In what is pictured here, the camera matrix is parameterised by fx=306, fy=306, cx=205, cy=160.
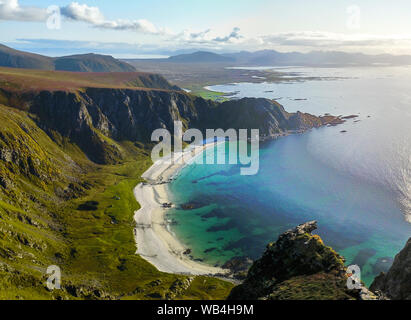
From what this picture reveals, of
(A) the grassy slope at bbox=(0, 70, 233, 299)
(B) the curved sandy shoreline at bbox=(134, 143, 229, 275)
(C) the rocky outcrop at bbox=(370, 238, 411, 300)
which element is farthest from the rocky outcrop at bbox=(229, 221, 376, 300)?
(B) the curved sandy shoreline at bbox=(134, 143, 229, 275)

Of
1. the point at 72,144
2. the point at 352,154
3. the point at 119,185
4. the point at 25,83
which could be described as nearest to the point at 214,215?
the point at 119,185

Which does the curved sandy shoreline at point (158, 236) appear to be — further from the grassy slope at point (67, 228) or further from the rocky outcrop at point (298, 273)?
the rocky outcrop at point (298, 273)

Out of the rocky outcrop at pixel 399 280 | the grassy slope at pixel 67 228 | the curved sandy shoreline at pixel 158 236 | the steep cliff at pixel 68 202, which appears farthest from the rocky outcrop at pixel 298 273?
the curved sandy shoreline at pixel 158 236

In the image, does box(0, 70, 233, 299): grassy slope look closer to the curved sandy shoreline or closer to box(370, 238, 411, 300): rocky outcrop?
the curved sandy shoreline

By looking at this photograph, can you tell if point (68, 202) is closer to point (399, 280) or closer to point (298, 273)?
point (298, 273)

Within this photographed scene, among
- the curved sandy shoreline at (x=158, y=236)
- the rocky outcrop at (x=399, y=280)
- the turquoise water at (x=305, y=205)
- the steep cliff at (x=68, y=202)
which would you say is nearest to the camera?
the rocky outcrop at (x=399, y=280)

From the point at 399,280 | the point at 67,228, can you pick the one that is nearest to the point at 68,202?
the point at 67,228

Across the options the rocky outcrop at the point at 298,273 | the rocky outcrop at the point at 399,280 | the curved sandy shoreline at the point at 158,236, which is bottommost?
the curved sandy shoreline at the point at 158,236

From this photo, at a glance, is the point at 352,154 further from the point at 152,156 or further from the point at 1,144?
the point at 1,144
